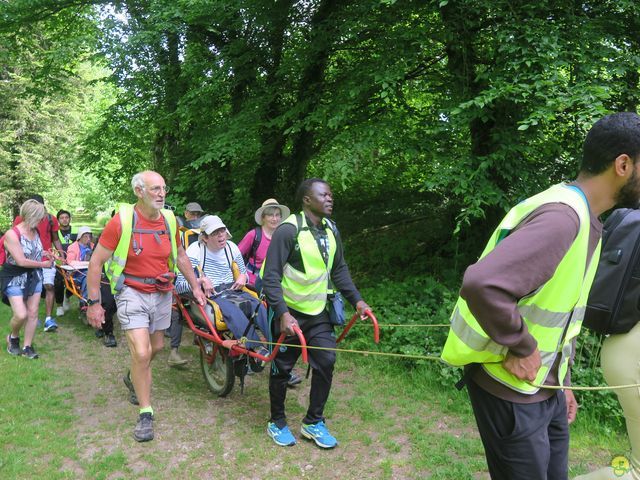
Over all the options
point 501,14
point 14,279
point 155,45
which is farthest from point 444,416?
point 155,45

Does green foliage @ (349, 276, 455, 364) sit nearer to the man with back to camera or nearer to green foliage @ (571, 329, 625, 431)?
green foliage @ (571, 329, 625, 431)

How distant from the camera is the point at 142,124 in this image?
34.6 feet

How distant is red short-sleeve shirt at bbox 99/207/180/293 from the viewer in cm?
433

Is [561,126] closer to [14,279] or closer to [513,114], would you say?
[513,114]

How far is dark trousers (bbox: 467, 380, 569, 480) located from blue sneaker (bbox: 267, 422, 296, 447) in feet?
8.48

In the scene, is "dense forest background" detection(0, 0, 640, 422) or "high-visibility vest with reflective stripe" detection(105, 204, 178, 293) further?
"dense forest background" detection(0, 0, 640, 422)

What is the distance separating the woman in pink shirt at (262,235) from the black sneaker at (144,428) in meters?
2.01

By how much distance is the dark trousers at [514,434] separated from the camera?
6.38ft

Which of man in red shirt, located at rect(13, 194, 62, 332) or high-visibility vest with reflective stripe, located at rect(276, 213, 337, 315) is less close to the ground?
high-visibility vest with reflective stripe, located at rect(276, 213, 337, 315)

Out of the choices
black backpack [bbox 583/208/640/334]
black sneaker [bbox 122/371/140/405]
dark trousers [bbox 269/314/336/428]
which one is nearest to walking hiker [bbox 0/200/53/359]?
black sneaker [bbox 122/371/140/405]

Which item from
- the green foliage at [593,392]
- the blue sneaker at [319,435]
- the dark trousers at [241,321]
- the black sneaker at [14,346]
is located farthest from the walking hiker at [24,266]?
→ the green foliage at [593,392]

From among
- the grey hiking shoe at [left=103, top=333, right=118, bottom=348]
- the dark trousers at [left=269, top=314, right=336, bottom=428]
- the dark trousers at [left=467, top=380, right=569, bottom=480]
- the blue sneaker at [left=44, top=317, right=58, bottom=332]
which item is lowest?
the blue sneaker at [left=44, top=317, right=58, bottom=332]

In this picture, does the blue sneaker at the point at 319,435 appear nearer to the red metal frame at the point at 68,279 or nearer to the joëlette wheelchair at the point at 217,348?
the joëlette wheelchair at the point at 217,348

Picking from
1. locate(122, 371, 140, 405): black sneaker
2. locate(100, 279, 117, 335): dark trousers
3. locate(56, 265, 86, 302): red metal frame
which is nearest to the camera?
locate(122, 371, 140, 405): black sneaker
